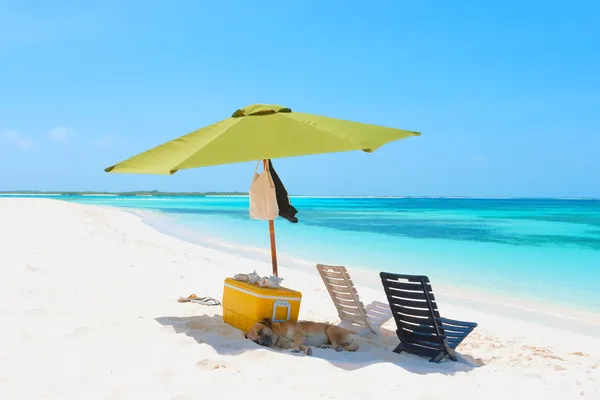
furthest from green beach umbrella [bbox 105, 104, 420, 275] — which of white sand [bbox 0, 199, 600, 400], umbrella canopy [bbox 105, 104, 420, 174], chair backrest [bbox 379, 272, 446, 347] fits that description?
white sand [bbox 0, 199, 600, 400]

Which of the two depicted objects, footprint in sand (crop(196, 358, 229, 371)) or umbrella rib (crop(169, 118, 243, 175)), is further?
umbrella rib (crop(169, 118, 243, 175))

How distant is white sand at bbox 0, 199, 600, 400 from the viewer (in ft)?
10.3

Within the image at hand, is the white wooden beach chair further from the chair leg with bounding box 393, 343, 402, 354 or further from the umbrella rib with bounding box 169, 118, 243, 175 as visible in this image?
the umbrella rib with bounding box 169, 118, 243, 175

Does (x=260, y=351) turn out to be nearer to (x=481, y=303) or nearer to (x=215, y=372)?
(x=215, y=372)

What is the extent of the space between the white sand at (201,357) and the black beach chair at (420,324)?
0.16 meters

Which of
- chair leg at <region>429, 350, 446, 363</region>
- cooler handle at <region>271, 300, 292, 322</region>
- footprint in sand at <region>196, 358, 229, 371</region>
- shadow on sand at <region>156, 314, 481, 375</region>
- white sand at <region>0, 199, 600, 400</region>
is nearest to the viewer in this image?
white sand at <region>0, 199, 600, 400</region>

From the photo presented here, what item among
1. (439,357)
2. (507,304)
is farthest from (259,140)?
(507,304)

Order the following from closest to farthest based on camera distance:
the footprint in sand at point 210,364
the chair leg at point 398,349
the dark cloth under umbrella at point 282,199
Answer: the footprint in sand at point 210,364 < the chair leg at point 398,349 < the dark cloth under umbrella at point 282,199

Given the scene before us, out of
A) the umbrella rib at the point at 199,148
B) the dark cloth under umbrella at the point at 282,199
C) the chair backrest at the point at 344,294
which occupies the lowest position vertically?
the chair backrest at the point at 344,294

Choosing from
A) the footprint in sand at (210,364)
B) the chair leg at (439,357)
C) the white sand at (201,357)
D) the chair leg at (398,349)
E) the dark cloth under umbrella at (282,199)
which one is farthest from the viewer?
the dark cloth under umbrella at (282,199)

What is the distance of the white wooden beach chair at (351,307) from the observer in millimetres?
4930

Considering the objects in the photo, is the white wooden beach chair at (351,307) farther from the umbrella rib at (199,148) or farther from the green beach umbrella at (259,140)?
the umbrella rib at (199,148)

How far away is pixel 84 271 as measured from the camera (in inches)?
272

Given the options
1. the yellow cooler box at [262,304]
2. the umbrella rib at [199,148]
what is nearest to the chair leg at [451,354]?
the yellow cooler box at [262,304]
